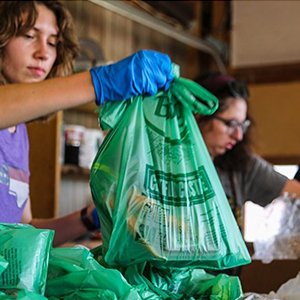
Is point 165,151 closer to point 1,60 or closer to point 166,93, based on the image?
point 166,93

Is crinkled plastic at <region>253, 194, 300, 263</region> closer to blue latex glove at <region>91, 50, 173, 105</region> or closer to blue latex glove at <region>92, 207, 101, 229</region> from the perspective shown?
blue latex glove at <region>92, 207, 101, 229</region>

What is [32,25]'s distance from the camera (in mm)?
1388

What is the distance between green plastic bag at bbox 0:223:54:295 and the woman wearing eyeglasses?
3.64 feet

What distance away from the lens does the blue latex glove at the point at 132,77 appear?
42.2 inches

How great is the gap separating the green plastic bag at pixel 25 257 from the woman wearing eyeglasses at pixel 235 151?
111cm

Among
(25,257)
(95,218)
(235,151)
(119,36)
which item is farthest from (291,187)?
(119,36)

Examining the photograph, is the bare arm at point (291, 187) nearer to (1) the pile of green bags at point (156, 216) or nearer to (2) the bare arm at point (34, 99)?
(1) the pile of green bags at point (156, 216)

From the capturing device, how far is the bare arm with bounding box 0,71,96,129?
3.35ft

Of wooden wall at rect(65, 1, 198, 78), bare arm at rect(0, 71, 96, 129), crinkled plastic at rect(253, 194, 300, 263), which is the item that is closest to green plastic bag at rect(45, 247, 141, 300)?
bare arm at rect(0, 71, 96, 129)

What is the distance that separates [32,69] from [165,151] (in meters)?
0.46

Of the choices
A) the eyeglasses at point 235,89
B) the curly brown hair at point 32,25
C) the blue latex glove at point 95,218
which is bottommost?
the blue latex glove at point 95,218

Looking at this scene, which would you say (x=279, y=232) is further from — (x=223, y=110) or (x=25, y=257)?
(x=25, y=257)

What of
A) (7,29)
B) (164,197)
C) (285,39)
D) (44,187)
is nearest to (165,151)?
(164,197)

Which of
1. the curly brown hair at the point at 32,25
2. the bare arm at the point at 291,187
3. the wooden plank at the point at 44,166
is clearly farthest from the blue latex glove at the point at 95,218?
the bare arm at the point at 291,187
